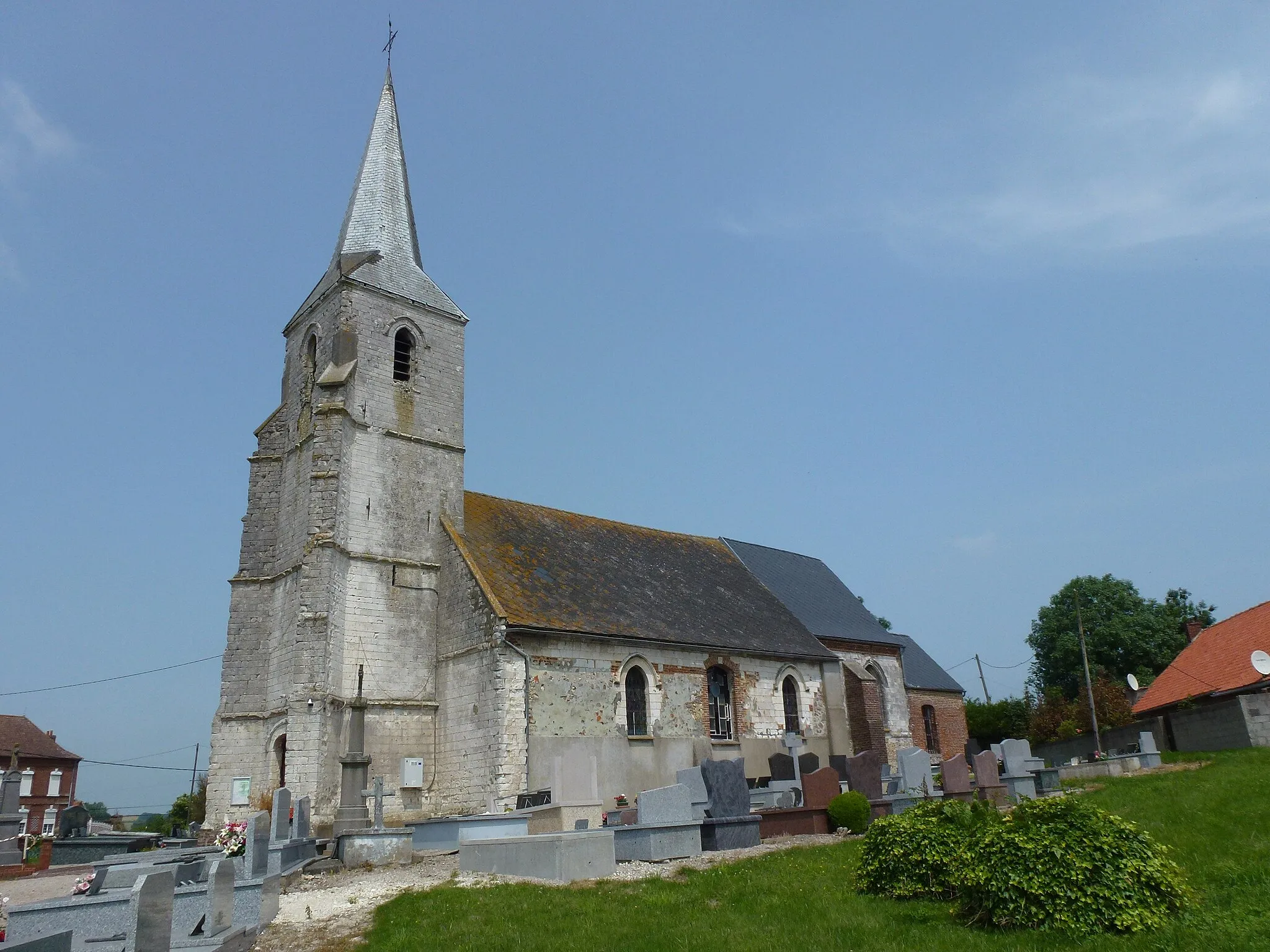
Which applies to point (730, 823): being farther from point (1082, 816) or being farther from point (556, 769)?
point (1082, 816)

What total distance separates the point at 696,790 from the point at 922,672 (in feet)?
71.7

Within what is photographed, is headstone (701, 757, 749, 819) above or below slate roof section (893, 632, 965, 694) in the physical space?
below

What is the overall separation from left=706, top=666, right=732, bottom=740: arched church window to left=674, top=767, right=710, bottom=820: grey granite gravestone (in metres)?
8.13

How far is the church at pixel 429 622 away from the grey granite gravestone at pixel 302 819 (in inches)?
64.1

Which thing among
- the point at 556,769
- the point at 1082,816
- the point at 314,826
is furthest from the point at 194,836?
the point at 1082,816

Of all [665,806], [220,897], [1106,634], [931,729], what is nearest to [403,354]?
[665,806]

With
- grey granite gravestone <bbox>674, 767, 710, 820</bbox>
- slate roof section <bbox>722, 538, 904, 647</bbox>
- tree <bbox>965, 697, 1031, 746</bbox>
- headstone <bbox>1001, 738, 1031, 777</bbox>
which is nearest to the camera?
grey granite gravestone <bbox>674, 767, 710, 820</bbox>

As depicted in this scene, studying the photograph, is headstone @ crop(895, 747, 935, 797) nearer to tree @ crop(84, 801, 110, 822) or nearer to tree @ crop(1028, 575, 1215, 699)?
tree @ crop(1028, 575, 1215, 699)

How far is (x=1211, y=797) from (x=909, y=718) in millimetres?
18524

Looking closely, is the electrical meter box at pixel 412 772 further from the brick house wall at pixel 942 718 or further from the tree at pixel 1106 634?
the tree at pixel 1106 634

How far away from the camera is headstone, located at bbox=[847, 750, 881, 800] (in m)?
16.4

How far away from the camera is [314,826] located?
17.4 meters

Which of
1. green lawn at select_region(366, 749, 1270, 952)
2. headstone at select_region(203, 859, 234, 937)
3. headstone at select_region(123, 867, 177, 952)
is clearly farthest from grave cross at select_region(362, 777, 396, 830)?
headstone at select_region(123, 867, 177, 952)

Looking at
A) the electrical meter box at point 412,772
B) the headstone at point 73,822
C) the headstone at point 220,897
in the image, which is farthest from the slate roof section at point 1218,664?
the headstone at point 73,822
